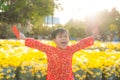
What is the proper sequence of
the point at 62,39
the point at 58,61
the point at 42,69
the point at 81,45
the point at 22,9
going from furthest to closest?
the point at 22,9 → the point at 42,69 → the point at 81,45 → the point at 58,61 → the point at 62,39

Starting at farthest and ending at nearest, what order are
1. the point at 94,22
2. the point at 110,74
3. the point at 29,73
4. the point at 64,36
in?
the point at 110,74, the point at 29,73, the point at 64,36, the point at 94,22

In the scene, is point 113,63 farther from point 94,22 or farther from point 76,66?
point 94,22

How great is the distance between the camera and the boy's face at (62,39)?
16.5ft

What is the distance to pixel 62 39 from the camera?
5.05 metres

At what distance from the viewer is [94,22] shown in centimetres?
426

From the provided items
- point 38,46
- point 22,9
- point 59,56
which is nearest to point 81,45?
point 59,56

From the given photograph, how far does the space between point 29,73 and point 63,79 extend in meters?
1.95

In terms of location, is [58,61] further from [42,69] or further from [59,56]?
[42,69]

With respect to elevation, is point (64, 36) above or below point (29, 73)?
above

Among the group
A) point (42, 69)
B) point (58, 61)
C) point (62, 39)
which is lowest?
point (42, 69)

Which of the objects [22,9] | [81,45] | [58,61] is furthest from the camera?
[22,9]

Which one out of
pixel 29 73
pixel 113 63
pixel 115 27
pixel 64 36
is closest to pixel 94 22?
pixel 64 36

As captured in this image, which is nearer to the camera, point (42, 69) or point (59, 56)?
point (59, 56)

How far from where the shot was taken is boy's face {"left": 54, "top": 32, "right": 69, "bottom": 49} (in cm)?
504
